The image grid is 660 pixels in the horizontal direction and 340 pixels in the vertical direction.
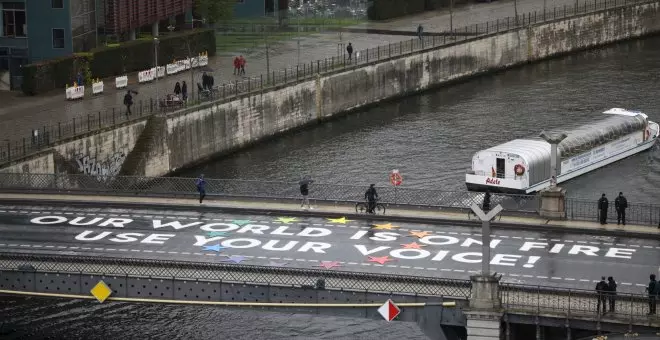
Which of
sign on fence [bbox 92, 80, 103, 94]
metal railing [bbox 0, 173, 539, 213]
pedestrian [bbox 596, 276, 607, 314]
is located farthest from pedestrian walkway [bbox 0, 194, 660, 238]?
sign on fence [bbox 92, 80, 103, 94]

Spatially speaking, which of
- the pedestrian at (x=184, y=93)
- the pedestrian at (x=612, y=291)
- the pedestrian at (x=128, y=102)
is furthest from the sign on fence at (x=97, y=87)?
the pedestrian at (x=612, y=291)

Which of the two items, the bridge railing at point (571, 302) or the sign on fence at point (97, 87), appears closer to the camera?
the bridge railing at point (571, 302)

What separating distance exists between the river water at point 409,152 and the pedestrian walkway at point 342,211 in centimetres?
526

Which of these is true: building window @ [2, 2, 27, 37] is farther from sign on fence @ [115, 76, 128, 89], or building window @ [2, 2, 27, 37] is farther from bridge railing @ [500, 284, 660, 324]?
bridge railing @ [500, 284, 660, 324]

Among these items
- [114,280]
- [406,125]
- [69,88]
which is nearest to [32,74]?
[69,88]

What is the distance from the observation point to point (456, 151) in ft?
399

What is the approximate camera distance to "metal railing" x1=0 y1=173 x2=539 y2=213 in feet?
291

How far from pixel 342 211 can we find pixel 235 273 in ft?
45.8

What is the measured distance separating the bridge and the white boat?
1541 cm

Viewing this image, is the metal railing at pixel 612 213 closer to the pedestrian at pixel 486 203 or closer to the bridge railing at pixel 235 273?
the pedestrian at pixel 486 203

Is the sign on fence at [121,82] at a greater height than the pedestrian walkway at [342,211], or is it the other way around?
the sign on fence at [121,82]

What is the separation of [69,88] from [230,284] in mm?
52978

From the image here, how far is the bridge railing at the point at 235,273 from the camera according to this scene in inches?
2805

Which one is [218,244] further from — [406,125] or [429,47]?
[429,47]
